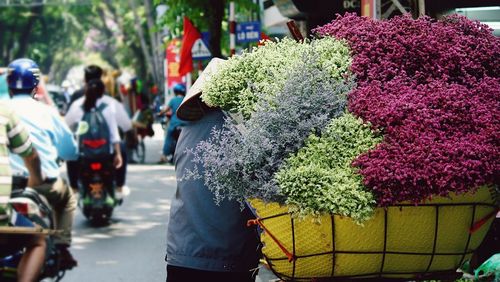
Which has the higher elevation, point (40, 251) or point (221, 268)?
point (221, 268)

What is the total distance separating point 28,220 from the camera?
5.99 meters

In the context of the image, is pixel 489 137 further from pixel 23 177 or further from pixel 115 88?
pixel 115 88

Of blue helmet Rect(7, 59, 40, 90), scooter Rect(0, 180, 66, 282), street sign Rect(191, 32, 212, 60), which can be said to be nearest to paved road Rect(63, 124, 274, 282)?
scooter Rect(0, 180, 66, 282)

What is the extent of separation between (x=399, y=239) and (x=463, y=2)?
6.39 m

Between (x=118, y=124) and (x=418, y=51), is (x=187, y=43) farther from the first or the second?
(x=418, y=51)

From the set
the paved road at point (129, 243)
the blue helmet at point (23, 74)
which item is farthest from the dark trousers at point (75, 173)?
the blue helmet at point (23, 74)

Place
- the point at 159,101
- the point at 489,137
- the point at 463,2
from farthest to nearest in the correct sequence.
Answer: the point at 159,101
the point at 463,2
the point at 489,137

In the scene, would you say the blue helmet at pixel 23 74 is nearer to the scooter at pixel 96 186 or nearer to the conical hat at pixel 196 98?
the conical hat at pixel 196 98

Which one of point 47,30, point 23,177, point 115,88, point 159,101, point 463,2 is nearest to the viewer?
point 23,177

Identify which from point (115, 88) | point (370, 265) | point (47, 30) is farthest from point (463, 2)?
point (47, 30)

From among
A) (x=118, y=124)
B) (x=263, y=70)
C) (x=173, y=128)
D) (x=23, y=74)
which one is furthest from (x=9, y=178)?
(x=173, y=128)

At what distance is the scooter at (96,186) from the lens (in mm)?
11758

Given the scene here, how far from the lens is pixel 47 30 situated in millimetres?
66938

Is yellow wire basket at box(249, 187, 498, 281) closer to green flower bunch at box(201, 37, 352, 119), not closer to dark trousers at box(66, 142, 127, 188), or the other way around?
green flower bunch at box(201, 37, 352, 119)
